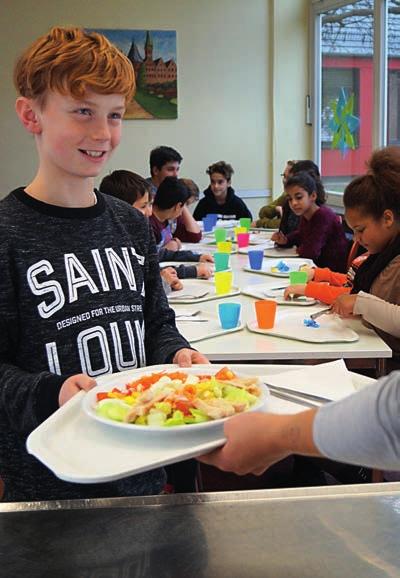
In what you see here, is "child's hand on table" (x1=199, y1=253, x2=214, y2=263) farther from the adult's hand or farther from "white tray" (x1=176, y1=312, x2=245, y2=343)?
the adult's hand

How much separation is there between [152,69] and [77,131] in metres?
5.51

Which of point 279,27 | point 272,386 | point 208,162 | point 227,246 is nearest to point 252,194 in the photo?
point 208,162

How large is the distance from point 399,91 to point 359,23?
2.73 feet

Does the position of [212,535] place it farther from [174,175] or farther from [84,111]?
[174,175]

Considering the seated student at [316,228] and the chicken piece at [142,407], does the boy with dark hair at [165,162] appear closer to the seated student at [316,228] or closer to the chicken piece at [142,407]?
the seated student at [316,228]

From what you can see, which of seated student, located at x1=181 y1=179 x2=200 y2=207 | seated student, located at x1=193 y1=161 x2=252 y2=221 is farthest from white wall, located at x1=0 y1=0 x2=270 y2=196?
seated student, located at x1=181 y1=179 x2=200 y2=207

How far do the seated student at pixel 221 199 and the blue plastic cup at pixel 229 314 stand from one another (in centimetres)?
345

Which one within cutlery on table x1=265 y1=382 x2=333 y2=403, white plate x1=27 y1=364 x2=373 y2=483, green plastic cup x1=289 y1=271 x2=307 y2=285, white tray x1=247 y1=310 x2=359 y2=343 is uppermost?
white plate x1=27 y1=364 x2=373 y2=483

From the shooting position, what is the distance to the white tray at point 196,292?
2.71m

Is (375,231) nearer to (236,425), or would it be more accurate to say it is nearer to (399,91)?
(236,425)

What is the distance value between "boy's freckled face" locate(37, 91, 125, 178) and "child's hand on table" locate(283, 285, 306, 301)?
1513 millimetres

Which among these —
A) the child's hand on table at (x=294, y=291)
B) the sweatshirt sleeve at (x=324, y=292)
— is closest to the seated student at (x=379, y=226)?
the sweatshirt sleeve at (x=324, y=292)

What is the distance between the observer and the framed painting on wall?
20.6ft

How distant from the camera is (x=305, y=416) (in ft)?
2.74
